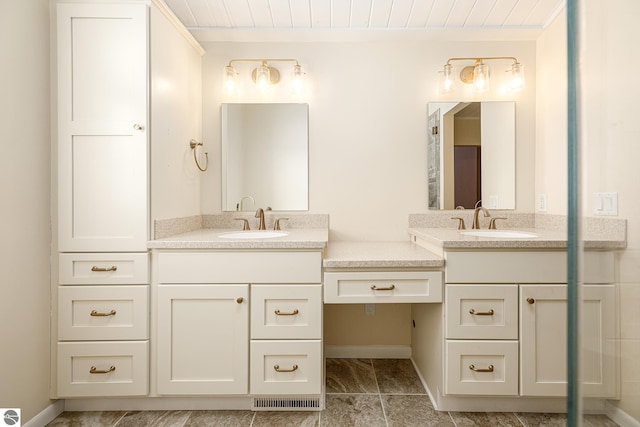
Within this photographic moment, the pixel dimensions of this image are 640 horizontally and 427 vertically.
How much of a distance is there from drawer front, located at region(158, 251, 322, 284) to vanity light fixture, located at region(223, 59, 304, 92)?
114 centimetres

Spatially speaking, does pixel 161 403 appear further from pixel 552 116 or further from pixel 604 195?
pixel 552 116

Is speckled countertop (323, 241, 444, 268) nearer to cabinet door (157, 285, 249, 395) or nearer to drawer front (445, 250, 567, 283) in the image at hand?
drawer front (445, 250, 567, 283)

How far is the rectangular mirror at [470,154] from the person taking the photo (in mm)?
2277

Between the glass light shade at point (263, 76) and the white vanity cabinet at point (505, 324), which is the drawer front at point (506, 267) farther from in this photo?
the glass light shade at point (263, 76)

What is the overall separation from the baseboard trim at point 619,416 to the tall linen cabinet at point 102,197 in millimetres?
1712

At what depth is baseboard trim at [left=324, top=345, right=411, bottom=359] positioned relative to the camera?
2350 mm

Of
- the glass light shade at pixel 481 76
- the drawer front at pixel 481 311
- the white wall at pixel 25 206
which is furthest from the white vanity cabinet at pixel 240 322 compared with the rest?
the glass light shade at pixel 481 76

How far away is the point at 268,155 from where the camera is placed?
231cm

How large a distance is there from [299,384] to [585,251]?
1.40m

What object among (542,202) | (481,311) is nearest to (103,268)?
(481,311)

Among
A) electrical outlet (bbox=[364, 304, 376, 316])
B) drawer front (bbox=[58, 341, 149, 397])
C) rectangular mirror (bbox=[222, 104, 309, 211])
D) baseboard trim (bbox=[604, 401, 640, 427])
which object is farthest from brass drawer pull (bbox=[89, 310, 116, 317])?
baseboard trim (bbox=[604, 401, 640, 427])

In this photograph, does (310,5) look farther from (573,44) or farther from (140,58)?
(573,44)

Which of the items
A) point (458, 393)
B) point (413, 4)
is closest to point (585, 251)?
point (458, 393)

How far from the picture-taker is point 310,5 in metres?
2.02
